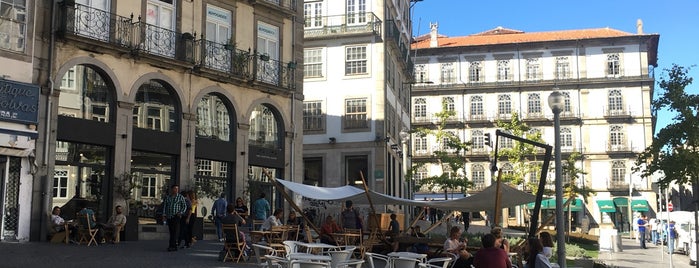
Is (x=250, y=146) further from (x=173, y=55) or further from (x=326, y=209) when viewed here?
(x=326, y=209)

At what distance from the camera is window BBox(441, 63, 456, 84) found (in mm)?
74250

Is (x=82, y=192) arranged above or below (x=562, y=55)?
below

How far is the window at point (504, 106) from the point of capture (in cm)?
7212

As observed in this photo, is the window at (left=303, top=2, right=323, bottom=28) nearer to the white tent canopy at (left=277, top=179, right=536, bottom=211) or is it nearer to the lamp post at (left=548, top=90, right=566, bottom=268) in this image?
the white tent canopy at (left=277, top=179, right=536, bottom=211)

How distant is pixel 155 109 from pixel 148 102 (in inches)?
12.6

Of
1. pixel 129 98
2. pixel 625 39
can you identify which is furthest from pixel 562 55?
Result: pixel 129 98

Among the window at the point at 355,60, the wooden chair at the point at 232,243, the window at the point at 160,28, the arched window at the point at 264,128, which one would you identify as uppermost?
the window at the point at 355,60

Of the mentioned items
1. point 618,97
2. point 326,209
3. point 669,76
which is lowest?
point 326,209

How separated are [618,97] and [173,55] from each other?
56.3 metres

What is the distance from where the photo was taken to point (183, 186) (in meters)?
22.6

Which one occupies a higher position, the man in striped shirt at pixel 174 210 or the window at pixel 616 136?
the window at pixel 616 136

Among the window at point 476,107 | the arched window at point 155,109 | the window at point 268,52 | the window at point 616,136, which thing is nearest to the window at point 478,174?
the window at point 476,107

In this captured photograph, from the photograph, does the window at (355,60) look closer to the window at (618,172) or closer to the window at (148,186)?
the window at (148,186)

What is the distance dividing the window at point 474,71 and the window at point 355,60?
3747 cm
